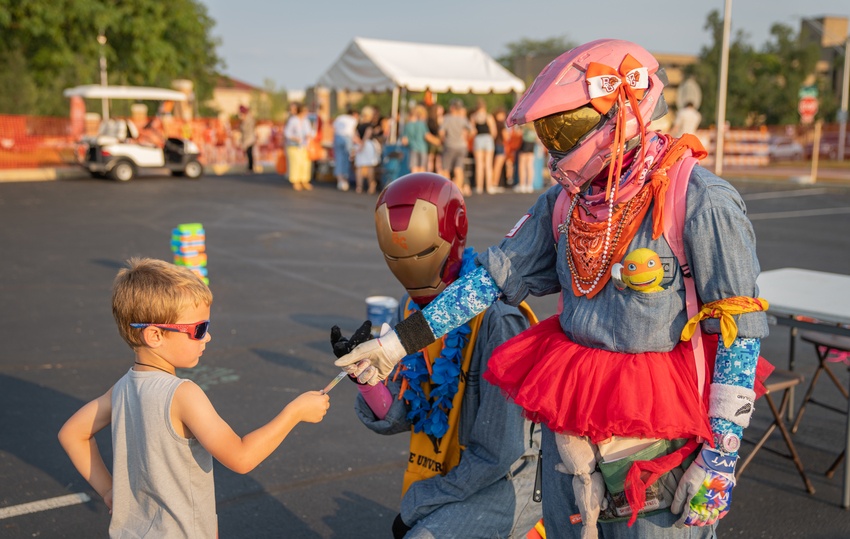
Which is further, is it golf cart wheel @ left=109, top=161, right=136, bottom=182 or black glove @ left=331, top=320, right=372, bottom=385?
golf cart wheel @ left=109, top=161, right=136, bottom=182

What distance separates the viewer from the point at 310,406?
7.28 feet

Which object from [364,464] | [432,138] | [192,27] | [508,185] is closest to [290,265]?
[364,464]

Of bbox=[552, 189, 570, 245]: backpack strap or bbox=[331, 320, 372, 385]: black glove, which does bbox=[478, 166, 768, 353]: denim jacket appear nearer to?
bbox=[552, 189, 570, 245]: backpack strap

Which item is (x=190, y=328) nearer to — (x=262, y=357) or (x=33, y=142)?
(x=262, y=357)

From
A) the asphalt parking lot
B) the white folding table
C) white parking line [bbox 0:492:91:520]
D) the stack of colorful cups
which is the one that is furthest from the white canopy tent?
white parking line [bbox 0:492:91:520]

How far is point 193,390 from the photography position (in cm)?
219

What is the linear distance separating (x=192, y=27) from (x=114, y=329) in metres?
29.8

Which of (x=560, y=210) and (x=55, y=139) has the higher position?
(x=55, y=139)

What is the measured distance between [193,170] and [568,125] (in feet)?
69.2

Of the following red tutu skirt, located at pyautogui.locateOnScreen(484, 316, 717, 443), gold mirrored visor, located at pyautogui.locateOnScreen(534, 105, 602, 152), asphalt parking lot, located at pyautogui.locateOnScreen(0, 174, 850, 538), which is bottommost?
asphalt parking lot, located at pyautogui.locateOnScreen(0, 174, 850, 538)

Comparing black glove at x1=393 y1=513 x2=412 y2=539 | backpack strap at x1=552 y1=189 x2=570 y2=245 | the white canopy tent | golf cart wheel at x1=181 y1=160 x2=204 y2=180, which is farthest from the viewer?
golf cart wheel at x1=181 y1=160 x2=204 y2=180

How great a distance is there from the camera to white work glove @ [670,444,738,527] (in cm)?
192

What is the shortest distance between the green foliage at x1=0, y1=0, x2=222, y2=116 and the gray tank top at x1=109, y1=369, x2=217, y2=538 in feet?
97.2

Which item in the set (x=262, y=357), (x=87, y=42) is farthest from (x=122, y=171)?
(x=262, y=357)
